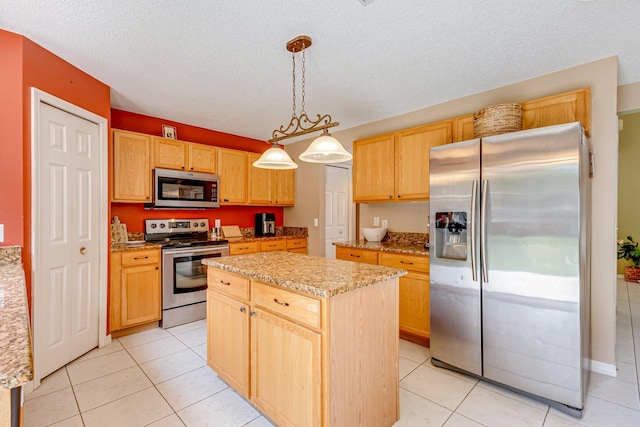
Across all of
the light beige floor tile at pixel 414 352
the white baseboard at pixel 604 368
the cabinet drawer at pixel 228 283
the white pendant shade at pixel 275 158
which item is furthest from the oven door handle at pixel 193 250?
the white baseboard at pixel 604 368

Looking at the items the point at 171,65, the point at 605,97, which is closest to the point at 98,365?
the point at 171,65

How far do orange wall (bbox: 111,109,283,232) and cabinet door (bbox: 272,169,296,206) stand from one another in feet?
1.20

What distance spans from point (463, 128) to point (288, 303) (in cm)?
247

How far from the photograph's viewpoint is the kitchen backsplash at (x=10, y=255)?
6.57 ft

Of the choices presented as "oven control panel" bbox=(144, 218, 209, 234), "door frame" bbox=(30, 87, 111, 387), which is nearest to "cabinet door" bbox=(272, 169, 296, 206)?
"oven control panel" bbox=(144, 218, 209, 234)

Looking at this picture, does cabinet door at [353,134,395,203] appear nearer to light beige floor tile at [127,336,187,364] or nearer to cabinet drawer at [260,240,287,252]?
cabinet drawer at [260,240,287,252]

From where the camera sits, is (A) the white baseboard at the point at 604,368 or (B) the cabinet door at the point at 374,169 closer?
(A) the white baseboard at the point at 604,368

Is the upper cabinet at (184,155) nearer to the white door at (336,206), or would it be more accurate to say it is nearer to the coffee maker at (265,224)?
the coffee maker at (265,224)

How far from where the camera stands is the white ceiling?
5.89 ft

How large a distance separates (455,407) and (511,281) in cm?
95

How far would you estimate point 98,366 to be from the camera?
2.49 meters

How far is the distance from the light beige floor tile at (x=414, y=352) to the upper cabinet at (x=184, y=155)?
320 centimetres

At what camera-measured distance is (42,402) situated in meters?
2.02

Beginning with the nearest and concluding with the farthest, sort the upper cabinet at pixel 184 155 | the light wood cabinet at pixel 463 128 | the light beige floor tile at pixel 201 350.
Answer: the light beige floor tile at pixel 201 350 < the light wood cabinet at pixel 463 128 < the upper cabinet at pixel 184 155
